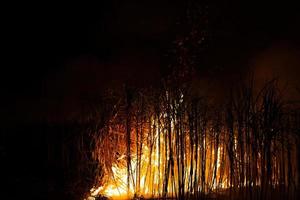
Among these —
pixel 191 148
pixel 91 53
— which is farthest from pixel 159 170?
pixel 91 53

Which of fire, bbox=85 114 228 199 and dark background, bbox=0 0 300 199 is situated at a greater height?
dark background, bbox=0 0 300 199

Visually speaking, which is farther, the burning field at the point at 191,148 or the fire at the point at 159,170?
the fire at the point at 159,170

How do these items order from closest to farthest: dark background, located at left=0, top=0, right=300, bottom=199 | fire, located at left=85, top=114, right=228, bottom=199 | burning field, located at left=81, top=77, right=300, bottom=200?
burning field, located at left=81, top=77, right=300, bottom=200 → fire, located at left=85, top=114, right=228, bottom=199 → dark background, located at left=0, top=0, right=300, bottom=199

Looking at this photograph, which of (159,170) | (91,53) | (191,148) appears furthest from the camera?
(91,53)

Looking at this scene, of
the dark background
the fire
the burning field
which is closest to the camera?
the burning field

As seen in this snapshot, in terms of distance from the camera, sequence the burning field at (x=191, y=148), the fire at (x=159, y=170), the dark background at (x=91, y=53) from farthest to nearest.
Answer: the dark background at (x=91, y=53) → the fire at (x=159, y=170) → the burning field at (x=191, y=148)

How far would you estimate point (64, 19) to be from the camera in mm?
10633

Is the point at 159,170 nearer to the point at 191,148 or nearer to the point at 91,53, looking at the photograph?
the point at 191,148

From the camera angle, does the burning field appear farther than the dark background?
No

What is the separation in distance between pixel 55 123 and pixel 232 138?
3.00 m

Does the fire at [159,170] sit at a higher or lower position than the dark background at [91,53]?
lower

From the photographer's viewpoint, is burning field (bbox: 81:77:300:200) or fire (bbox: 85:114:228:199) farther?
fire (bbox: 85:114:228:199)

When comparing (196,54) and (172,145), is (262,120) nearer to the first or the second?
(172,145)

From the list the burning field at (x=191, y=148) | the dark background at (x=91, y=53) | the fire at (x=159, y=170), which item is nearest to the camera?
the burning field at (x=191, y=148)
